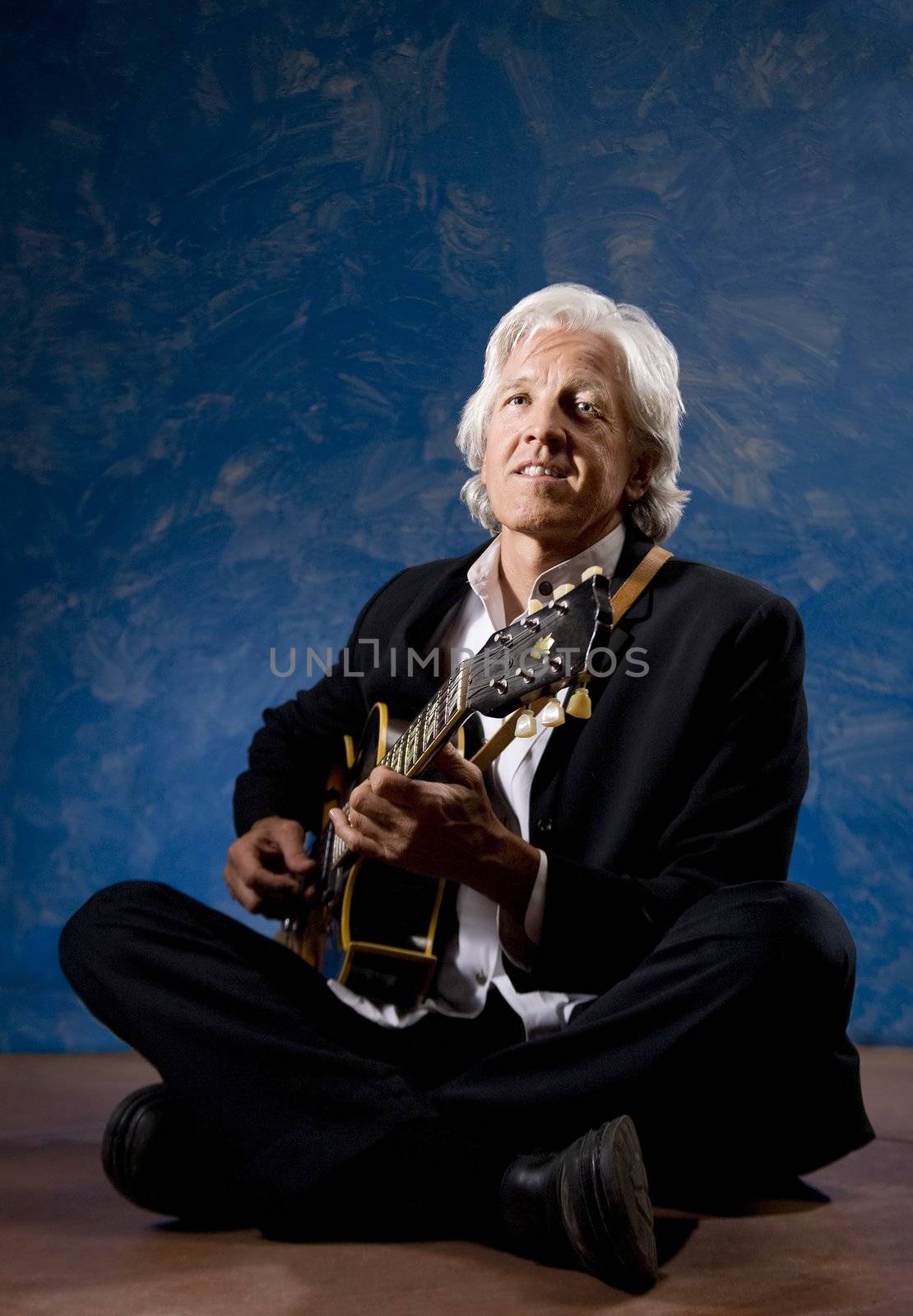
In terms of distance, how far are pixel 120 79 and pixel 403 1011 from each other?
2344 millimetres

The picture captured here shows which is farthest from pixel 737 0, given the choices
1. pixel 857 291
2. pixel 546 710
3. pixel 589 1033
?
pixel 589 1033

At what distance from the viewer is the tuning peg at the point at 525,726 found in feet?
4.15

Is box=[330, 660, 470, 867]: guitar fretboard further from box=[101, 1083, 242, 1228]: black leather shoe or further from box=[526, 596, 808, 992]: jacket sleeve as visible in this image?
box=[101, 1083, 242, 1228]: black leather shoe

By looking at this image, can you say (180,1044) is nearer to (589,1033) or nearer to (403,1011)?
(403,1011)

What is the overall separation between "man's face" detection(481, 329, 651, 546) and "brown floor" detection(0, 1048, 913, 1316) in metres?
0.87

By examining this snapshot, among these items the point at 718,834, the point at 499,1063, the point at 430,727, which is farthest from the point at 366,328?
the point at 499,1063

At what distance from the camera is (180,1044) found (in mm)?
1316

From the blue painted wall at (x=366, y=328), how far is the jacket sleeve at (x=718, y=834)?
138 cm

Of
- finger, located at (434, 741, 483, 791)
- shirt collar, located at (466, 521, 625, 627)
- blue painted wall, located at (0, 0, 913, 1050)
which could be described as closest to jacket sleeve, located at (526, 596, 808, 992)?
finger, located at (434, 741, 483, 791)

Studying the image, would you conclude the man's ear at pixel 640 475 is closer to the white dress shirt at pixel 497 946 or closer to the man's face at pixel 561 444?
the man's face at pixel 561 444

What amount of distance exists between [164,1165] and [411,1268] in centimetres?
31

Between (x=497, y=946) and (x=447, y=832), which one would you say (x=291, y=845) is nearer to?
(x=497, y=946)

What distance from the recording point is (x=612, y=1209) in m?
1.09

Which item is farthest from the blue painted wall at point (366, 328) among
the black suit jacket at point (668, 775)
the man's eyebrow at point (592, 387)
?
the black suit jacket at point (668, 775)
